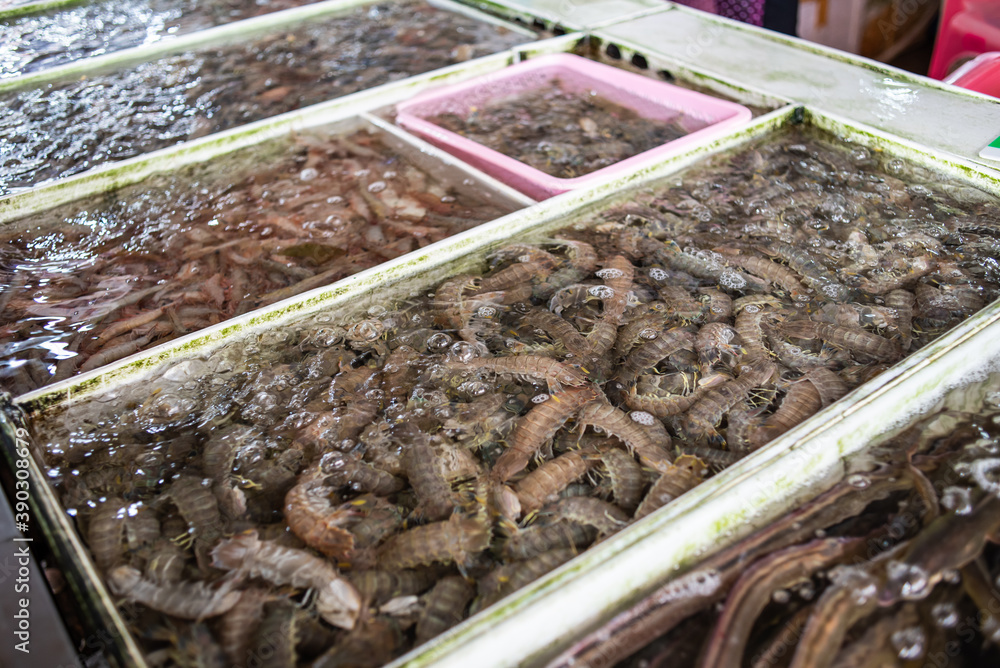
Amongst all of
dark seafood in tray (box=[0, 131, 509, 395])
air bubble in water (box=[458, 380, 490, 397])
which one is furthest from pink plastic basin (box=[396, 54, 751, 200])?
air bubble in water (box=[458, 380, 490, 397])

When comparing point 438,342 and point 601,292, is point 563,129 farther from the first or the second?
point 438,342

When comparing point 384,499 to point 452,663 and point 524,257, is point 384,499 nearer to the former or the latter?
point 452,663

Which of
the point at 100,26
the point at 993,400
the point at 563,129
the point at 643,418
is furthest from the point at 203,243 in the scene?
the point at 100,26

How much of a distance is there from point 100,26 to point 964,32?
195 inches

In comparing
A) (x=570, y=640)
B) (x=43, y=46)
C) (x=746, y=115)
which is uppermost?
(x=43, y=46)

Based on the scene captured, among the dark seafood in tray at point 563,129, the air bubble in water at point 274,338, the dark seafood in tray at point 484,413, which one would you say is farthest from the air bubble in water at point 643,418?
the dark seafood in tray at point 563,129

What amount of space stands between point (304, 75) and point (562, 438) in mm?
2789

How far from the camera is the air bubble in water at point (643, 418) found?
163cm

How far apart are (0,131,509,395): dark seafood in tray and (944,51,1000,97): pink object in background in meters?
2.18

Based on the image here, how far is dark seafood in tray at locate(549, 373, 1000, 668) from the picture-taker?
118 cm

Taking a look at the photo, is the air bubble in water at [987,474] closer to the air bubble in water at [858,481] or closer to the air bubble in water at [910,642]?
the air bubble in water at [858,481]

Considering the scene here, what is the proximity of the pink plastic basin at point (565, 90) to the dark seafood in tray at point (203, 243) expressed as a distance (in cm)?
17

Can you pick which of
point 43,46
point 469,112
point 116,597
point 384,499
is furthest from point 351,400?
point 43,46

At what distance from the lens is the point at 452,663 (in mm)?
A: 1105
